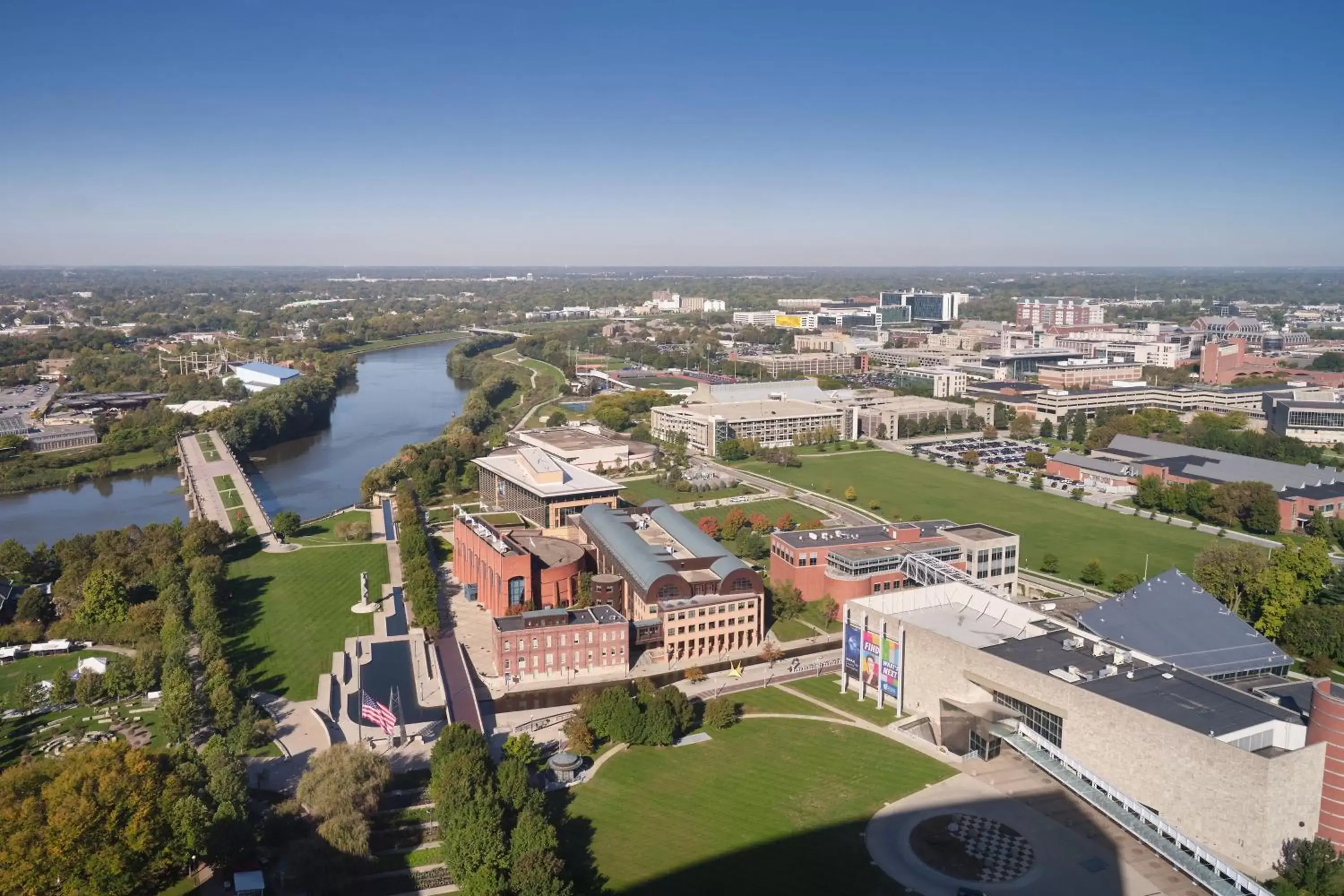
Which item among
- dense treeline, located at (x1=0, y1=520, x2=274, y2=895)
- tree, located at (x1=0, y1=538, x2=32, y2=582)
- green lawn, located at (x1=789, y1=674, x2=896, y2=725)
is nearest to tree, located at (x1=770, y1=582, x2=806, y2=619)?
green lawn, located at (x1=789, y1=674, x2=896, y2=725)

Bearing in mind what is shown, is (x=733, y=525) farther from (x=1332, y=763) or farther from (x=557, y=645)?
(x=1332, y=763)

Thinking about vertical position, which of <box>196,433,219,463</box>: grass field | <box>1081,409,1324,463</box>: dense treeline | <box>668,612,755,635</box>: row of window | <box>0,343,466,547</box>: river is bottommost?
<box>0,343,466,547</box>: river

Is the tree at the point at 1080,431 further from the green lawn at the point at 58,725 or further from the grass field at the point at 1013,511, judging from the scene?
the green lawn at the point at 58,725

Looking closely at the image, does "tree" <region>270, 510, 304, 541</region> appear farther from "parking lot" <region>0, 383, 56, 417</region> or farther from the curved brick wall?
the curved brick wall

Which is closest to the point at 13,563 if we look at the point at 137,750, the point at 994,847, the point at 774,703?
the point at 137,750

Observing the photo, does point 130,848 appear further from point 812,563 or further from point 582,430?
point 582,430
